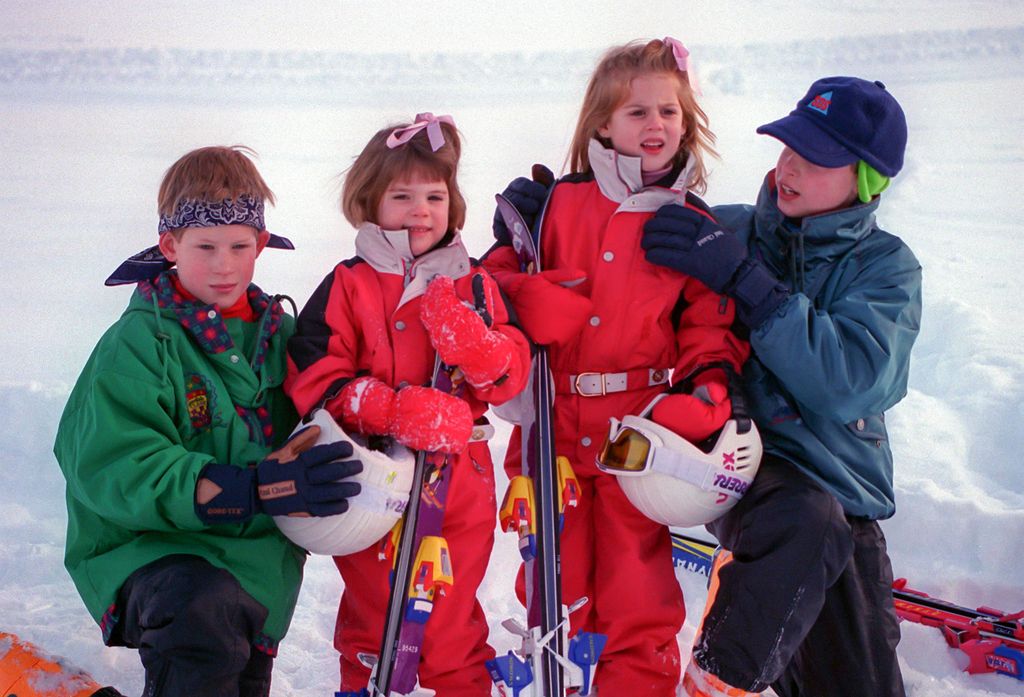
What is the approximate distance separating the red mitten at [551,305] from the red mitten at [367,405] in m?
0.41

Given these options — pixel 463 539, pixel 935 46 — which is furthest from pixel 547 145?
pixel 463 539

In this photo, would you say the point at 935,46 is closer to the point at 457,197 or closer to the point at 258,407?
the point at 457,197

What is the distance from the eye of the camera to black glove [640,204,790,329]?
2.43m

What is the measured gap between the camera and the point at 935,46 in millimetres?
6109

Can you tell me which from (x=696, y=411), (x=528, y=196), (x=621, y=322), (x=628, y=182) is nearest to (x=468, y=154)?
(x=528, y=196)

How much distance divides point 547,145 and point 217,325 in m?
3.45

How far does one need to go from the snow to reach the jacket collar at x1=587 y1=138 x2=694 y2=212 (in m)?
1.83

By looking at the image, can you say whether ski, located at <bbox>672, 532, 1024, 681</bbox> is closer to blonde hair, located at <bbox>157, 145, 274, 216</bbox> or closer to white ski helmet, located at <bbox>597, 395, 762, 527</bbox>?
white ski helmet, located at <bbox>597, 395, 762, 527</bbox>

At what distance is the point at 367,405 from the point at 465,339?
10.8 inches

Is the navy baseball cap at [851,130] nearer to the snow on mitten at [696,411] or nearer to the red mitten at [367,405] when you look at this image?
the snow on mitten at [696,411]

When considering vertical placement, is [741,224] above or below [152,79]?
below

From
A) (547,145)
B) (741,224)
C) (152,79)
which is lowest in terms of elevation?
(741,224)

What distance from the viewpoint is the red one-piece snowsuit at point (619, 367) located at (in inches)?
100

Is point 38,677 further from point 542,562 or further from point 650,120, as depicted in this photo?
point 650,120
